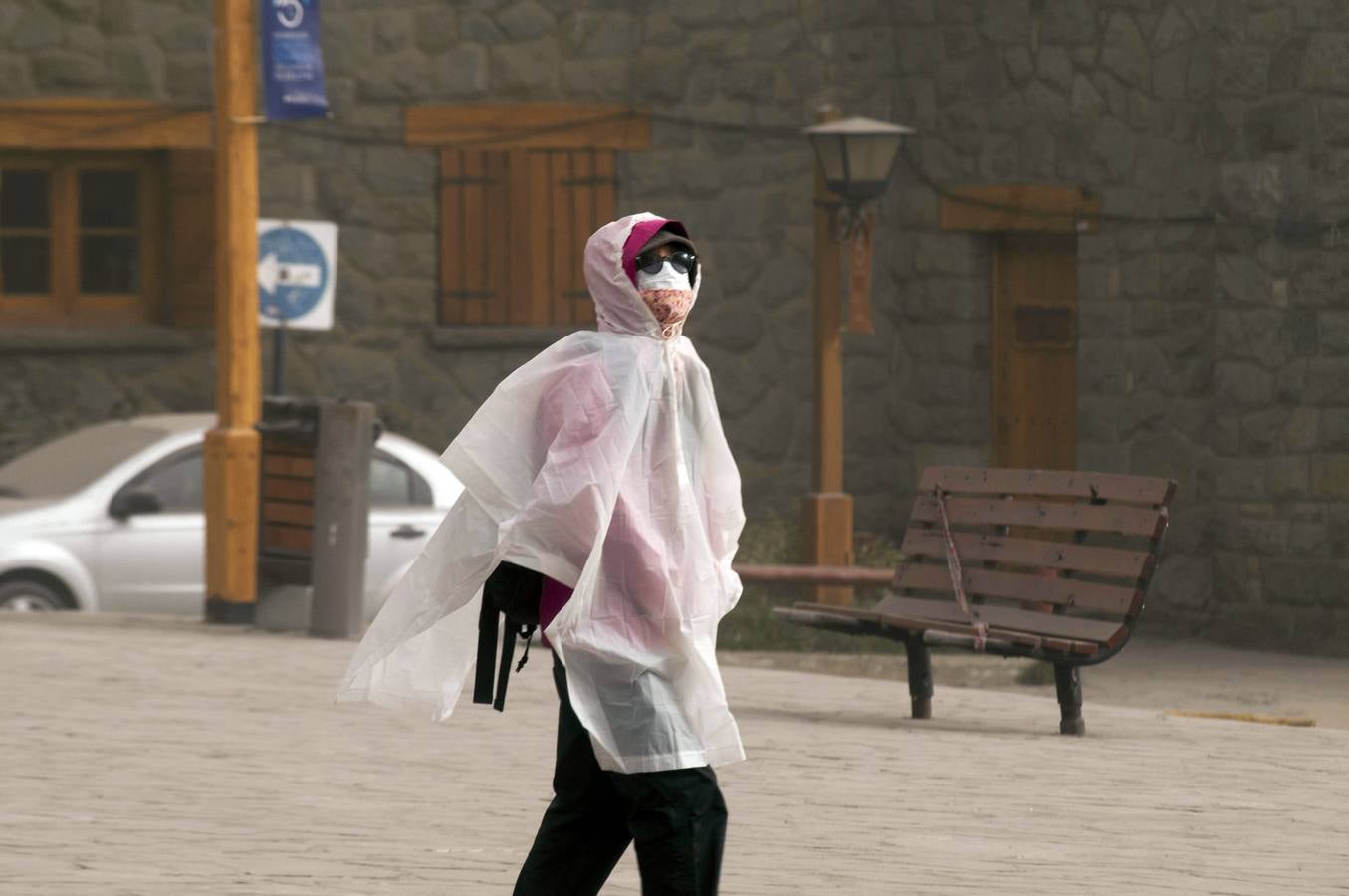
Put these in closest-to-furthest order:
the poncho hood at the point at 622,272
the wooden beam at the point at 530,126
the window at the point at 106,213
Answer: the poncho hood at the point at 622,272, the window at the point at 106,213, the wooden beam at the point at 530,126

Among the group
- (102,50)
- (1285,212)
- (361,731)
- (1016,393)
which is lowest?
(361,731)

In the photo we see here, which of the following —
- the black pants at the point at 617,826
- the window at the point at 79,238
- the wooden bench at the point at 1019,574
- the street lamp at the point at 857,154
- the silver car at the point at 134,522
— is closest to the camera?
the black pants at the point at 617,826

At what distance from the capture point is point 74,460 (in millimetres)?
13734

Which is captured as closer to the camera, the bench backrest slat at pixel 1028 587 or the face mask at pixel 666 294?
the face mask at pixel 666 294

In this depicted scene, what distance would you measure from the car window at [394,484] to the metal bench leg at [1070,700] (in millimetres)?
5529

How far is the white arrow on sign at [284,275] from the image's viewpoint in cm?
1424

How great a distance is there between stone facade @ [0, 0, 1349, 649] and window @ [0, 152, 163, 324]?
0.43 meters

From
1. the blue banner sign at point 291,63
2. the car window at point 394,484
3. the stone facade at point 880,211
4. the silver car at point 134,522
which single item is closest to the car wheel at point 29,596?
the silver car at point 134,522

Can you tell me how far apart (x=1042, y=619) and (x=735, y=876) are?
3.12 m

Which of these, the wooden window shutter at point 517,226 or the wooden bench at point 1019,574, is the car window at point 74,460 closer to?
the wooden window shutter at point 517,226

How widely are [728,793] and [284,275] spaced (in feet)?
24.0

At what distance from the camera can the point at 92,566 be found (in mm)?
13016

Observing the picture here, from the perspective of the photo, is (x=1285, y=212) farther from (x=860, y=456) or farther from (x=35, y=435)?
(x=35, y=435)

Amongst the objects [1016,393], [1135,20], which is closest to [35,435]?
[1016,393]
